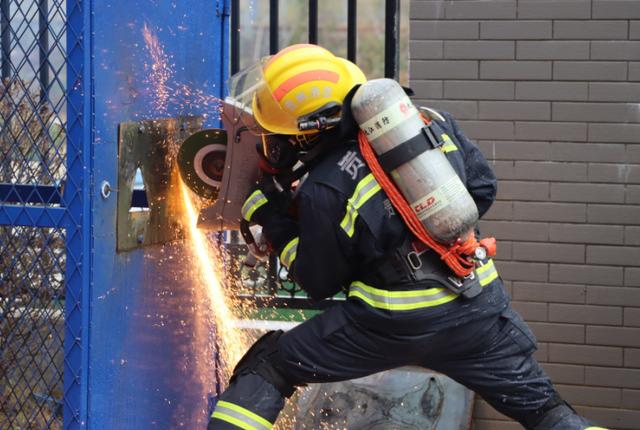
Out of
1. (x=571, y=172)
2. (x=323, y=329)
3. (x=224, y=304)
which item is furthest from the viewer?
(x=571, y=172)

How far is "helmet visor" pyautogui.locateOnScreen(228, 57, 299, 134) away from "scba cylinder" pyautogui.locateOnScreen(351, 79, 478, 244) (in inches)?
12.7

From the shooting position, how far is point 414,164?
366 centimetres

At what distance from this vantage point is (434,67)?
531 cm

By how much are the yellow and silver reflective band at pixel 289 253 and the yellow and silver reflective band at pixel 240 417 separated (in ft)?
1.81

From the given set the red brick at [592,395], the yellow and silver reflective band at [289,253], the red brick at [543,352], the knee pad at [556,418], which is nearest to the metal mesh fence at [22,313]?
the yellow and silver reflective band at [289,253]

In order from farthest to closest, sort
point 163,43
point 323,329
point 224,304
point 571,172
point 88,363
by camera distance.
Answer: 1. point 571,172
2. point 224,304
3. point 163,43
4. point 323,329
5. point 88,363

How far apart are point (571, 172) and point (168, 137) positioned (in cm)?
214

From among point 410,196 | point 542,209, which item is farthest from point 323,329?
point 542,209

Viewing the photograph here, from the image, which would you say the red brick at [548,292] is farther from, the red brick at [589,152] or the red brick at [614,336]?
the red brick at [589,152]

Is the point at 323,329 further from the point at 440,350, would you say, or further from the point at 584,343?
the point at 584,343

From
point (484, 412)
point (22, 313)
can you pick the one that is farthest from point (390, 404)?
point (22, 313)

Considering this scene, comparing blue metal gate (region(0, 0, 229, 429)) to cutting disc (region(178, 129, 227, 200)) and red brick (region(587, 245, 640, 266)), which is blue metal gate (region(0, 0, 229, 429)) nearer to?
cutting disc (region(178, 129, 227, 200))

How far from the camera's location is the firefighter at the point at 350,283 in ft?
12.3

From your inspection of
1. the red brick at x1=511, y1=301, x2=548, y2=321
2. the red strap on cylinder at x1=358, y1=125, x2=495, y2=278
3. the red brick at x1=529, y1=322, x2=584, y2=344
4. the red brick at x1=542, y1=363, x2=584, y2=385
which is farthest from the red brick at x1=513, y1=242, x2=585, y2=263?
the red strap on cylinder at x1=358, y1=125, x2=495, y2=278
